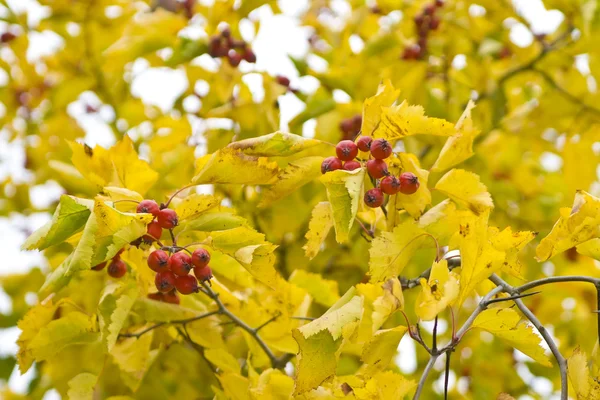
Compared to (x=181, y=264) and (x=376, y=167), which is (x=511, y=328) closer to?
(x=376, y=167)

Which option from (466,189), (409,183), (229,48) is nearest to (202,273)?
(409,183)

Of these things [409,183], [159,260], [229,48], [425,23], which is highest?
[409,183]

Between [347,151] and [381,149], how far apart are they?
0.08m

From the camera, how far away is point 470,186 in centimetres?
136

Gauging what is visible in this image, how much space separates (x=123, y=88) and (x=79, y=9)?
41 cm

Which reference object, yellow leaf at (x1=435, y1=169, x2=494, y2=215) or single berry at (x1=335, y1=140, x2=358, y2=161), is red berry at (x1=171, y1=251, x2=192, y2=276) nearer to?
single berry at (x1=335, y1=140, x2=358, y2=161)

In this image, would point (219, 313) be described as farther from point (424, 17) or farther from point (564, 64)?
point (564, 64)

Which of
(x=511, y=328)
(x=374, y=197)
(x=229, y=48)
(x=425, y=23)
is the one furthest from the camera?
(x=425, y=23)

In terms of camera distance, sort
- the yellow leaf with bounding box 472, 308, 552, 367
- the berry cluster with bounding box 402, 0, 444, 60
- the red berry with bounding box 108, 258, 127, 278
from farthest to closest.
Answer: the berry cluster with bounding box 402, 0, 444, 60 → the red berry with bounding box 108, 258, 127, 278 → the yellow leaf with bounding box 472, 308, 552, 367

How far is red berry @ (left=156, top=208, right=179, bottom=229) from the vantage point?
1.29m

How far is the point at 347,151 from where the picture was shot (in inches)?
52.3

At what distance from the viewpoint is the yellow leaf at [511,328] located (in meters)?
1.19

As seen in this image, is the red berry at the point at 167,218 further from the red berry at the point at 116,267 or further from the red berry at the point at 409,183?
the red berry at the point at 409,183

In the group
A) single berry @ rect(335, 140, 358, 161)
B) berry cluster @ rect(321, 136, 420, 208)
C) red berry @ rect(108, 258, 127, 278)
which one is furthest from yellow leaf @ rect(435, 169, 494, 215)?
red berry @ rect(108, 258, 127, 278)
